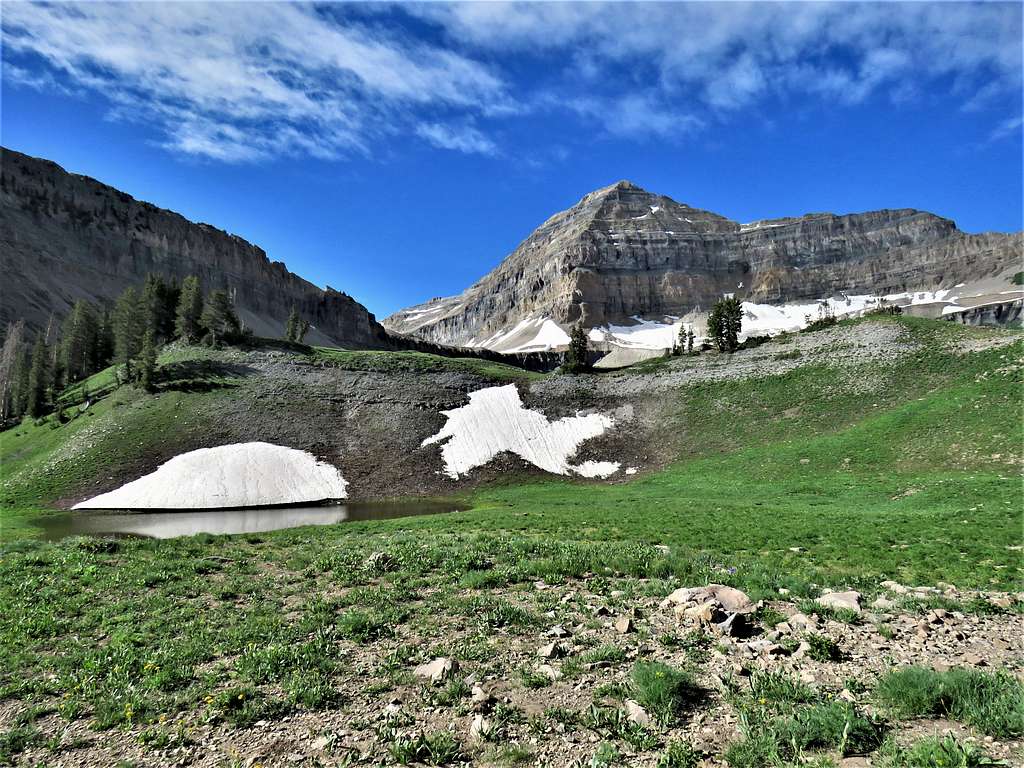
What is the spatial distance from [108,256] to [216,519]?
493 ft

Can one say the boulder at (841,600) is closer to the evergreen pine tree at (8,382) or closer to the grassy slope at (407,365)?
the grassy slope at (407,365)

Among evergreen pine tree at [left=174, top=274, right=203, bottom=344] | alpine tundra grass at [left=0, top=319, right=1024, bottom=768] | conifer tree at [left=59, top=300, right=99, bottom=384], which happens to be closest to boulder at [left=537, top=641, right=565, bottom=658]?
alpine tundra grass at [left=0, top=319, right=1024, bottom=768]

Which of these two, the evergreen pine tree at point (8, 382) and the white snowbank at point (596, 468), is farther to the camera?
the evergreen pine tree at point (8, 382)

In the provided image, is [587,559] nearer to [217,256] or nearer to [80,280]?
[80,280]

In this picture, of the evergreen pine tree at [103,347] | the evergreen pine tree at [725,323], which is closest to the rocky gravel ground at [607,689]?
the evergreen pine tree at [725,323]

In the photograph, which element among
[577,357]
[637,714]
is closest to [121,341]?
[577,357]

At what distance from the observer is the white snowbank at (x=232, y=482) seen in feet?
130

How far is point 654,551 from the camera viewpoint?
1461cm

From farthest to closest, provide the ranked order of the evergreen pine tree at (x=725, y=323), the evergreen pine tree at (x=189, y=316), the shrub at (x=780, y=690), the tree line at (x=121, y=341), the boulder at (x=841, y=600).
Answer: the evergreen pine tree at (x=725, y=323) → the evergreen pine tree at (x=189, y=316) → the tree line at (x=121, y=341) → the boulder at (x=841, y=600) → the shrub at (x=780, y=690)

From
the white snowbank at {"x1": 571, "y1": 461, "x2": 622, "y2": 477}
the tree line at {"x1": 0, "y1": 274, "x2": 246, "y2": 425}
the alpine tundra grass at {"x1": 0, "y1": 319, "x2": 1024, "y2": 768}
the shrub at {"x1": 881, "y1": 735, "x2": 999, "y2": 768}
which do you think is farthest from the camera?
the tree line at {"x1": 0, "y1": 274, "x2": 246, "y2": 425}

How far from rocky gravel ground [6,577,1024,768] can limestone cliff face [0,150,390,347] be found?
437 feet

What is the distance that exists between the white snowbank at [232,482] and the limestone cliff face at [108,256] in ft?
297

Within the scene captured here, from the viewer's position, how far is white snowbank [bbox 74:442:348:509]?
130ft

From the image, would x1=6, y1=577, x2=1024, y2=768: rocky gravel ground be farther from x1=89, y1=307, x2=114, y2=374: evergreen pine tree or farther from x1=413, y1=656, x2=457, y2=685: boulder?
x1=89, y1=307, x2=114, y2=374: evergreen pine tree
